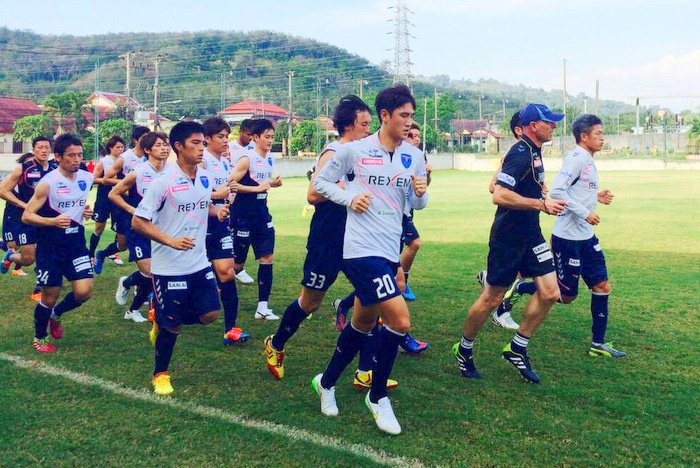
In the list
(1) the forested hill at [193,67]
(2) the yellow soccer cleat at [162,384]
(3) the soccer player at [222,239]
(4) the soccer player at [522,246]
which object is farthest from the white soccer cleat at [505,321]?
(1) the forested hill at [193,67]

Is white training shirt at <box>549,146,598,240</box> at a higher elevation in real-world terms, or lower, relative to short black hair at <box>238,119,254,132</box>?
lower

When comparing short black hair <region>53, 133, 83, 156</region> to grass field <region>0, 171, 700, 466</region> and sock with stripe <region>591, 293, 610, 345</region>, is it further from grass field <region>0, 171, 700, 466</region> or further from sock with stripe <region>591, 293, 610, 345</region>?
sock with stripe <region>591, 293, 610, 345</region>

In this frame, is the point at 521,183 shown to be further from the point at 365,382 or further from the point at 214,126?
the point at 214,126

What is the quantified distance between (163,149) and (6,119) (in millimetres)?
72903

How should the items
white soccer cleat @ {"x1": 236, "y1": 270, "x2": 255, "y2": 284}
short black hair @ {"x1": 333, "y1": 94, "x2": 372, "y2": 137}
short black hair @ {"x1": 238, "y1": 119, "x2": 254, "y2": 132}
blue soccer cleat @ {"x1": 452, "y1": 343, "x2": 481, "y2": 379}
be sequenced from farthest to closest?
1. white soccer cleat @ {"x1": 236, "y1": 270, "x2": 255, "y2": 284}
2. short black hair @ {"x1": 238, "y1": 119, "x2": 254, "y2": 132}
3. short black hair @ {"x1": 333, "y1": 94, "x2": 372, "y2": 137}
4. blue soccer cleat @ {"x1": 452, "y1": 343, "x2": 481, "y2": 379}

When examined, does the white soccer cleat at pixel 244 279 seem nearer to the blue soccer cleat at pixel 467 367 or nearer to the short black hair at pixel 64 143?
the short black hair at pixel 64 143

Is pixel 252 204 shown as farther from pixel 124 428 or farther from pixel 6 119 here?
pixel 6 119

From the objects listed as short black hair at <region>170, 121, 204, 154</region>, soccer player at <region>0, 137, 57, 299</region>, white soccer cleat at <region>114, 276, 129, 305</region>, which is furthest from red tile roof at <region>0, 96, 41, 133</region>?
short black hair at <region>170, 121, 204, 154</region>

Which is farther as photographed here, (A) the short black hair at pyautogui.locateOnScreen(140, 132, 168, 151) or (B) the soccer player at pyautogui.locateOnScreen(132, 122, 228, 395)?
(A) the short black hair at pyautogui.locateOnScreen(140, 132, 168, 151)

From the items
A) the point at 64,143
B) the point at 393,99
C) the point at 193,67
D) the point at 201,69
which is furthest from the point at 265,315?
the point at 201,69

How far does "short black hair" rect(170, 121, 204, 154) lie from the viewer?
232 inches

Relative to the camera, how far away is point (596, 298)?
716 centimetres

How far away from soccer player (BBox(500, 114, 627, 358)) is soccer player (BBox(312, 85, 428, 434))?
95.4 inches

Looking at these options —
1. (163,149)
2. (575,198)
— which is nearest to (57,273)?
(163,149)
